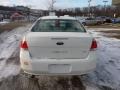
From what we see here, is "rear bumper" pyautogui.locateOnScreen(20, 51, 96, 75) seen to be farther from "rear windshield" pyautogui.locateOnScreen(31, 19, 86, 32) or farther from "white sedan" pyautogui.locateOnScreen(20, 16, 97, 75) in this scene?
"rear windshield" pyautogui.locateOnScreen(31, 19, 86, 32)

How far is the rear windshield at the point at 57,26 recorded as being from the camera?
6.28m

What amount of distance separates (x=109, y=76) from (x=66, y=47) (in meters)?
1.67

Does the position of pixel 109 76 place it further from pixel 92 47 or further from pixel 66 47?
pixel 66 47

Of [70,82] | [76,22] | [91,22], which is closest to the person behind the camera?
[70,82]

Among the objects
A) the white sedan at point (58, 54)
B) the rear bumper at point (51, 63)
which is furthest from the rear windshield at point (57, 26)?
the rear bumper at point (51, 63)

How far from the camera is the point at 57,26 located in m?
6.48

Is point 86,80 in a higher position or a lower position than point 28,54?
lower

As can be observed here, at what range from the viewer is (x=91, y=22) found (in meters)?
45.6

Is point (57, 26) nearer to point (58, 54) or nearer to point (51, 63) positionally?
point (58, 54)

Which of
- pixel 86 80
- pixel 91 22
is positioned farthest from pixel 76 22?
pixel 91 22

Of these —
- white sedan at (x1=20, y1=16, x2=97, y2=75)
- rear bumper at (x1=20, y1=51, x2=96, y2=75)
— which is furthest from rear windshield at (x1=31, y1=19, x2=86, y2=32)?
rear bumper at (x1=20, y1=51, x2=96, y2=75)

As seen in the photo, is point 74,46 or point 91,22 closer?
point 74,46

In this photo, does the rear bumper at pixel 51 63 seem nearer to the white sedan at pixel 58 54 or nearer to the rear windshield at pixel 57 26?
the white sedan at pixel 58 54

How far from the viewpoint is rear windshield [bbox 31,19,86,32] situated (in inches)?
247
